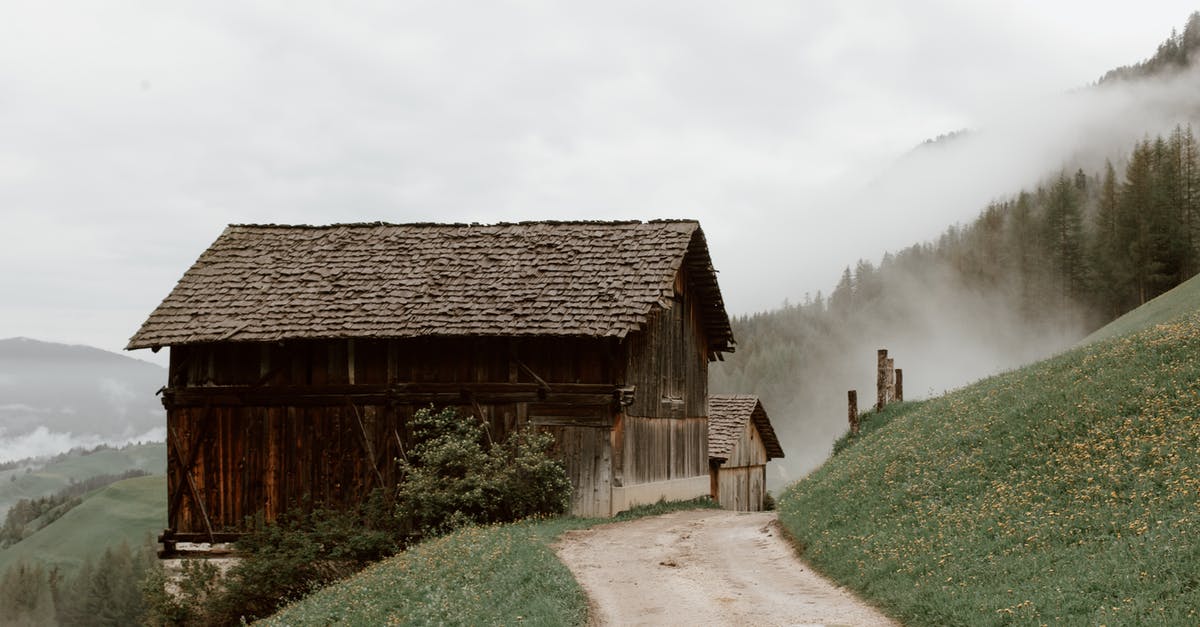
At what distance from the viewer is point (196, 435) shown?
27781 millimetres

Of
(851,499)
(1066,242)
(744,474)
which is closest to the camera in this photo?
(851,499)

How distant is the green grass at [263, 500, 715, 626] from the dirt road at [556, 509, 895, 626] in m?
0.59

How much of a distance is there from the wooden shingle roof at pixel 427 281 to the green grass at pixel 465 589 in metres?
6.06

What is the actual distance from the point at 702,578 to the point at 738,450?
26.7 meters

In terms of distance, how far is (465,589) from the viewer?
50.9ft

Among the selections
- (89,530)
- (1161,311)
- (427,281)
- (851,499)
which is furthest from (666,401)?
(89,530)

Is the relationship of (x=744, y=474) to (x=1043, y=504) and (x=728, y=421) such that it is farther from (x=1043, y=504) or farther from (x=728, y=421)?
(x=1043, y=504)

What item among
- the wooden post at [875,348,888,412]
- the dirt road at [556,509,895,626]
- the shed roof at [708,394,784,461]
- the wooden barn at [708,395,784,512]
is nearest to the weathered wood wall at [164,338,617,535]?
the dirt road at [556,509,895,626]

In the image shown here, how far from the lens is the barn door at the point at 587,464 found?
25609 millimetres

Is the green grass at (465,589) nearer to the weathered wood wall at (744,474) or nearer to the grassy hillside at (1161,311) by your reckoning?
the weathered wood wall at (744,474)

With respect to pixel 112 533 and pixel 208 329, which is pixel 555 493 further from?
pixel 112 533

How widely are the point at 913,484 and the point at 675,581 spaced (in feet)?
18.9

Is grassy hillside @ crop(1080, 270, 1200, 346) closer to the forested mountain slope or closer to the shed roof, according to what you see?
the shed roof

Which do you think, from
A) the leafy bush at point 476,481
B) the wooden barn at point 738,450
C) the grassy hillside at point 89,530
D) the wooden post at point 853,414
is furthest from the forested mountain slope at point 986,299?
the grassy hillside at point 89,530
